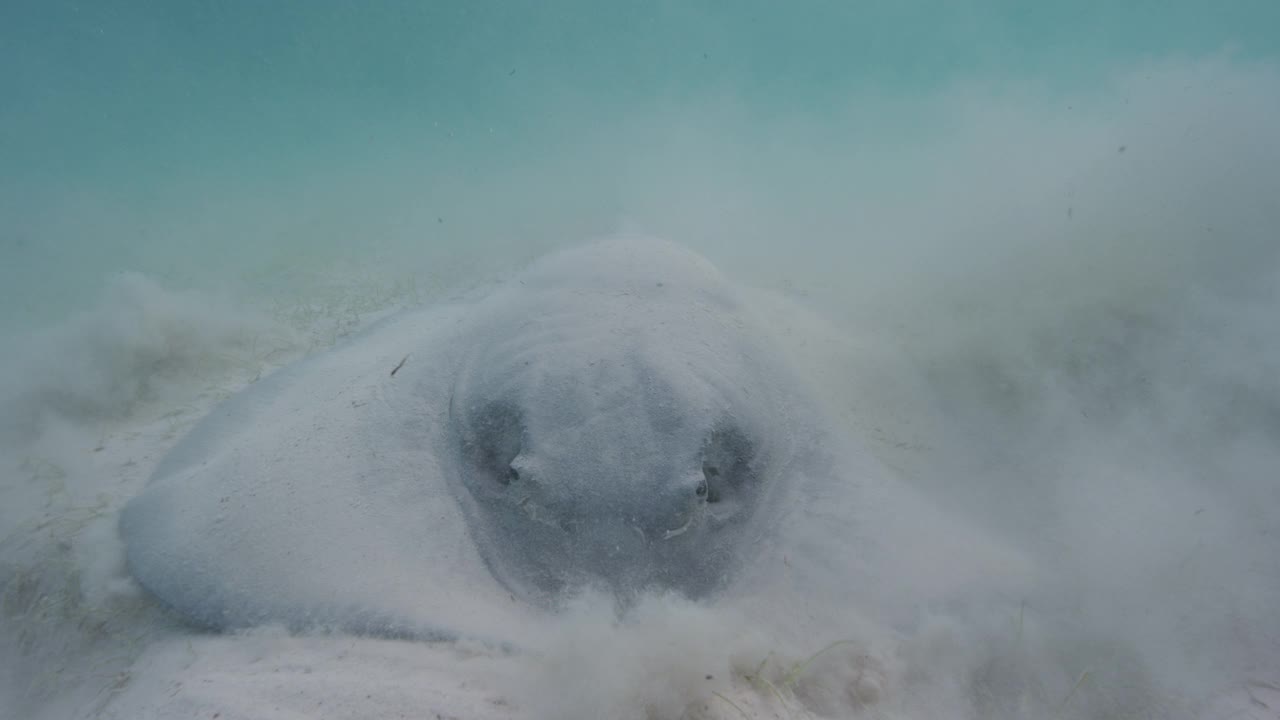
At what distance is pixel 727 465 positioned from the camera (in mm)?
3162

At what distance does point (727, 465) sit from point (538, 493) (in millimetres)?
1099

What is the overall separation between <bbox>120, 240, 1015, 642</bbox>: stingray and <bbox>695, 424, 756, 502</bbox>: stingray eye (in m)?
0.01

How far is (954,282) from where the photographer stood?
6.16m

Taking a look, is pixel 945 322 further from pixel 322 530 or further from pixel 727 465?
pixel 322 530

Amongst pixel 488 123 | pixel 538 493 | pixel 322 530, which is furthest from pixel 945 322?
pixel 488 123

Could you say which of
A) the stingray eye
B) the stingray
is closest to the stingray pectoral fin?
the stingray

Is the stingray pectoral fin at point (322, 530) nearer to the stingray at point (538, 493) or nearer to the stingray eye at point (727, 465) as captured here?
the stingray at point (538, 493)

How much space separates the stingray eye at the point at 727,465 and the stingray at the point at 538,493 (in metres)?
0.01

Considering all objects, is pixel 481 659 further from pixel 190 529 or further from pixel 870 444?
pixel 870 444

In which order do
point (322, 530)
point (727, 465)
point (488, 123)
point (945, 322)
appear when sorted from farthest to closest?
point (488, 123)
point (945, 322)
point (727, 465)
point (322, 530)

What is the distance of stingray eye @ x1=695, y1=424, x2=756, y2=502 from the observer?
3.05m

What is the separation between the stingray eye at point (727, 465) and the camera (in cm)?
305

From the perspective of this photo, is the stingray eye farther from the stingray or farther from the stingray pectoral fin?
the stingray pectoral fin

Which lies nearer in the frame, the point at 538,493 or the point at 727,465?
the point at 538,493
